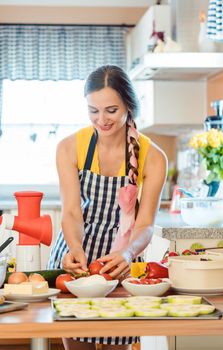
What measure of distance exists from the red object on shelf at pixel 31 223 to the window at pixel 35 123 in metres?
4.45

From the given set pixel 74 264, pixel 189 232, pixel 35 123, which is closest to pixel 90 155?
pixel 74 264

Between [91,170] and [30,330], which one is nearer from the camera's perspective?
[30,330]

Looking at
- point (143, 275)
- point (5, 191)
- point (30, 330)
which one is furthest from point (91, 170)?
point (5, 191)

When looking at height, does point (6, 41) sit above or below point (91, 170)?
above

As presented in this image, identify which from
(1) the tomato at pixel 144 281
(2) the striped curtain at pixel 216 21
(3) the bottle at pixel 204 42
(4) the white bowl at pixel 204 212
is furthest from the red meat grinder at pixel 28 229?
(3) the bottle at pixel 204 42

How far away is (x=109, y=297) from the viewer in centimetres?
202

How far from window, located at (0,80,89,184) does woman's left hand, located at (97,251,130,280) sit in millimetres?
→ 4605

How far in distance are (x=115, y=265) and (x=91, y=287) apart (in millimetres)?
312

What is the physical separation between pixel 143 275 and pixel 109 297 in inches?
7.9

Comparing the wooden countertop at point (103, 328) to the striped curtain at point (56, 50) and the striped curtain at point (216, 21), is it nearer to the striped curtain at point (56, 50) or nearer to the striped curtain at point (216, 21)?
the striped curtain at point (216, 21)

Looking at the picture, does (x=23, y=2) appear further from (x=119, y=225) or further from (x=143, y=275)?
(x=143, y=275)

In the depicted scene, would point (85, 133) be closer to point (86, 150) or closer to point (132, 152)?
point (86, 150)

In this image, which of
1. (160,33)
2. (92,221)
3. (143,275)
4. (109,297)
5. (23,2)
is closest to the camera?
(109,297)

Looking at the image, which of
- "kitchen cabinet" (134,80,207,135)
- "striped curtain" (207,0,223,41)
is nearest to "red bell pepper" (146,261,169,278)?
"striped curtain" (207,0,223,41)
